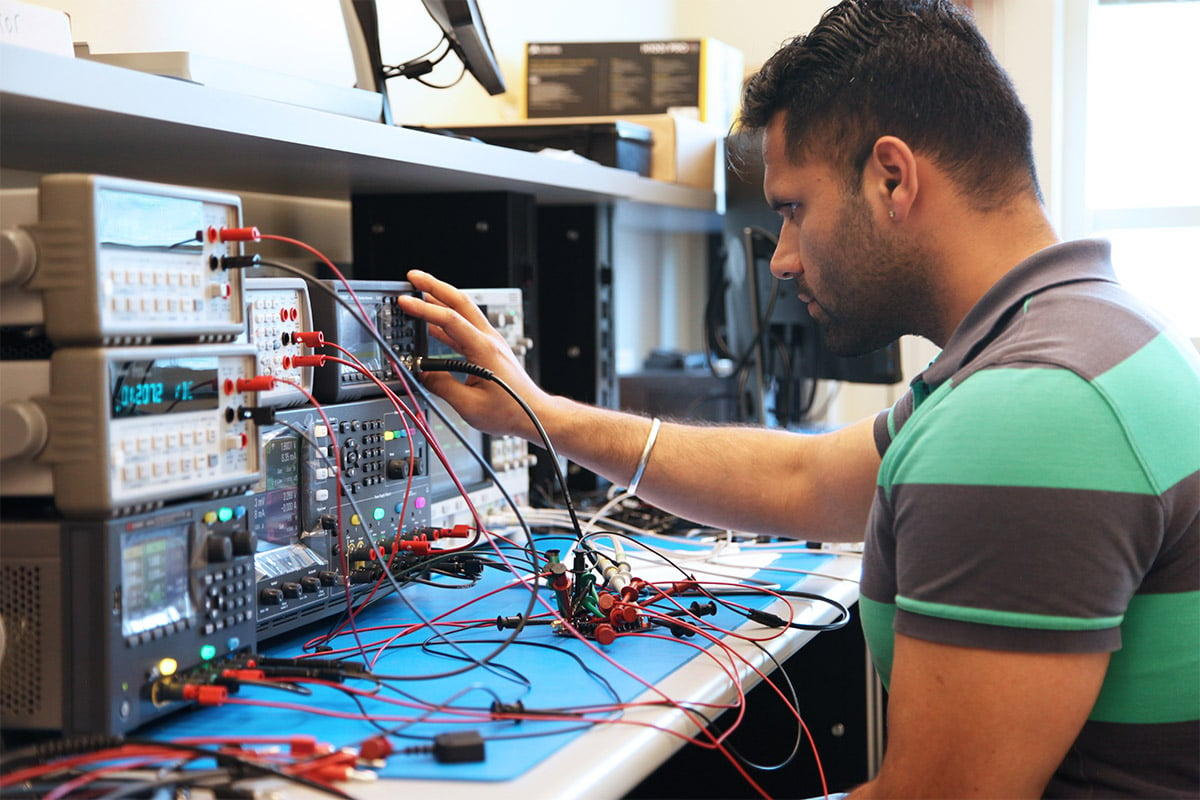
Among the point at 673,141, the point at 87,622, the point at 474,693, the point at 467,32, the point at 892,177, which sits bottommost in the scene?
the point at 474,693

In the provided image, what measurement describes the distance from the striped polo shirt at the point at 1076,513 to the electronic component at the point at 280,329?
595 mm

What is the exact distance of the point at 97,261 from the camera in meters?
0.86

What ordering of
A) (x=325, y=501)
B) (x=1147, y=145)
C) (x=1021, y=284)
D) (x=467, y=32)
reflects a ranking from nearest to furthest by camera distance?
(x=1021, y=284), (x=325, y=501), (x=467, y=32), (x=1147, y=145)

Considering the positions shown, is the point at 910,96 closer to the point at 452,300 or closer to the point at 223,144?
the point at 452,300

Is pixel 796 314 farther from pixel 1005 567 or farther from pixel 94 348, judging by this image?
pixel 94 348

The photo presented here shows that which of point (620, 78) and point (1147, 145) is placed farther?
point (1147, 145)

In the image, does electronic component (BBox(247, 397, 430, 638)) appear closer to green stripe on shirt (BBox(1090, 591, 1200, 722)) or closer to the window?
green stripe on shirt (BBox(1090, 591, 1200, 722))

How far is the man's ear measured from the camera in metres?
1.18

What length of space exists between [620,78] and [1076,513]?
198 cm

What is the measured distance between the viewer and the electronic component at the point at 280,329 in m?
1.13

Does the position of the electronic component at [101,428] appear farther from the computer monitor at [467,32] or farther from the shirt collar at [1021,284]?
the computer monitor at [467,32]

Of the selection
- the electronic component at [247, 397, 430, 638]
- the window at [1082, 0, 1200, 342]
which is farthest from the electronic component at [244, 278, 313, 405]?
the window at [1082, 0, 1200, 342]

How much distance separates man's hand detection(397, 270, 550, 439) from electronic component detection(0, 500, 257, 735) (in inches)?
20.2

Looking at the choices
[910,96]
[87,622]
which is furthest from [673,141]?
[87,622]
